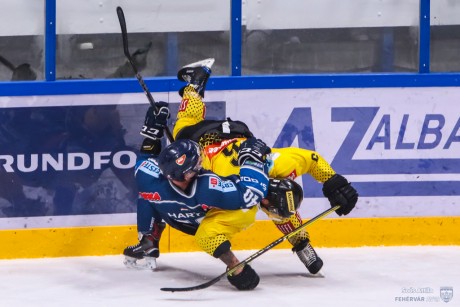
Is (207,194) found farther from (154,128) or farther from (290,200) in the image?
(154,128)

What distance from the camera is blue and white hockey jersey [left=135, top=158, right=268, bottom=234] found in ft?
17.7

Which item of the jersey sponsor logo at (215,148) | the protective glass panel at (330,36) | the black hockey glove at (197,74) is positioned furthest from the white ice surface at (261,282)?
the protective glass panel at (330,36)

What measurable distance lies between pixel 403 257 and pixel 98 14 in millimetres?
2094

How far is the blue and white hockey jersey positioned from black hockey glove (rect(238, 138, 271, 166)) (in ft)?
0.09

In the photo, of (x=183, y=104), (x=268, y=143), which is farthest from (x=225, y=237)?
(x=268, y=143)

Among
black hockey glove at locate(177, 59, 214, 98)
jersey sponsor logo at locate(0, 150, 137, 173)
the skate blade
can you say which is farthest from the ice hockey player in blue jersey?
jersey sponsor logo at locate(0, 150, 137, 173)

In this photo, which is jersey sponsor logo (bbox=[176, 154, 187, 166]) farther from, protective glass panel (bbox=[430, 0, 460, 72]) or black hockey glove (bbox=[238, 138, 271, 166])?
protective glass panel (bbox=[430, 0, 460, 72])

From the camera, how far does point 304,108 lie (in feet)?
21.3

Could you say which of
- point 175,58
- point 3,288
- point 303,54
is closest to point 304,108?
point 303,54

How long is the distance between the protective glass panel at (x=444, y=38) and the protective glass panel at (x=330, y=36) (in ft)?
0.31

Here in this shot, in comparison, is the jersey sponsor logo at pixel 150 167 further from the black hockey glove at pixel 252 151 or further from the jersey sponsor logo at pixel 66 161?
the jersey sponsor logo at pixel 66 161

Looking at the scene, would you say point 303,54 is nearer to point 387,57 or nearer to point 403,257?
point 387,57

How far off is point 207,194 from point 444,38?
201 cm

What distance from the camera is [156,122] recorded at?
19.3 ft
